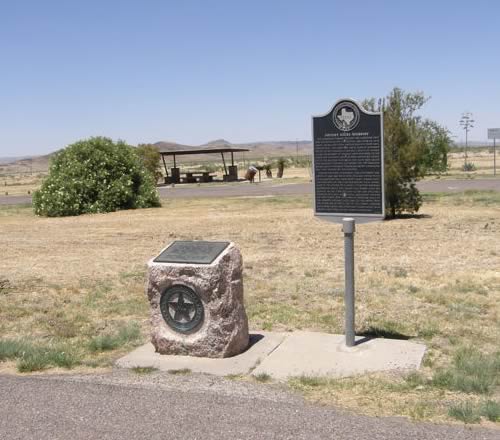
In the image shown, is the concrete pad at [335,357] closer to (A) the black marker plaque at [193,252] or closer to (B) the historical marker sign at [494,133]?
(A) the black marker plaque at [193,252]

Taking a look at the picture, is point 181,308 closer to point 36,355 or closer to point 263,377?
point 263,377

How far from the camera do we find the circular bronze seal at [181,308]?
6.23m

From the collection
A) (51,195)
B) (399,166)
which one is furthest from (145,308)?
(51,195)

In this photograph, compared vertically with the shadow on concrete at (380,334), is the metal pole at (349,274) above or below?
above

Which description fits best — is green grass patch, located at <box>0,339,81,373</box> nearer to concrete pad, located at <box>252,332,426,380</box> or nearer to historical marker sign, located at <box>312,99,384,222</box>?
concrete pad, located at <box>252,332,426,380</box>

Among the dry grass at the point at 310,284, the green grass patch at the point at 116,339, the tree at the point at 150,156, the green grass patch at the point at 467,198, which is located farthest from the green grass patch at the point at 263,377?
the tree at the point at 150,156

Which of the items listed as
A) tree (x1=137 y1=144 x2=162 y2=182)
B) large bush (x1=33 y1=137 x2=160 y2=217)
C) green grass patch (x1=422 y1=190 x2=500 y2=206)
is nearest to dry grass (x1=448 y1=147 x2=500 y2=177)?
green grass patch (x1=422 y1=190 x2=500 y2=206)

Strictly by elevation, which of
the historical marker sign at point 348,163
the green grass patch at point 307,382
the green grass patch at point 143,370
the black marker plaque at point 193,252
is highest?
the historical marker sign at point 348,163

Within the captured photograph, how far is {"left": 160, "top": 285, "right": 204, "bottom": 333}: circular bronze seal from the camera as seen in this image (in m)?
6.23

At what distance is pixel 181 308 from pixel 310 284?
3.56m

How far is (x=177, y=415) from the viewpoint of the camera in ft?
15.7

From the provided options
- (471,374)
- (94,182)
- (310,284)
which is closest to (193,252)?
(471,374)

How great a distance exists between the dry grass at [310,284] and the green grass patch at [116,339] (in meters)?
0.06

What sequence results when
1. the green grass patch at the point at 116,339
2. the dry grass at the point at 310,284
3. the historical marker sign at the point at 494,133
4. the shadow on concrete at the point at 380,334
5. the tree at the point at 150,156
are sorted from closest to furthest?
the dry grass at the point at 310,284, the green grass patch at the point at 116,339, the shadow on concrete at the point at 380,334, the tree at the point at 150,156, the historical marker sign at the point at 494,133
